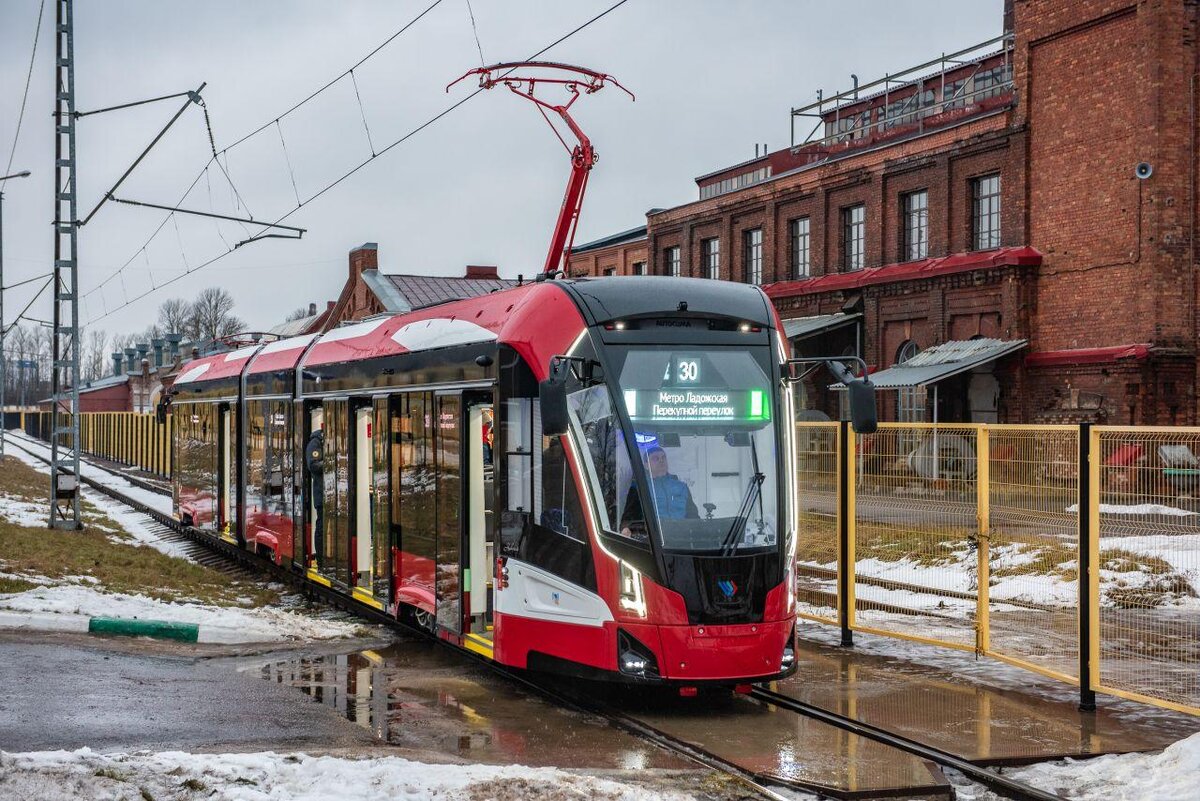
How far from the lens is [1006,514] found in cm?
1134

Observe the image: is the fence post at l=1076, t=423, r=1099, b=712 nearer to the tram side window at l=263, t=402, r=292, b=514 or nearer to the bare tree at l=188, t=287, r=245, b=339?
the tram side window at l=263, t=402, r=292, b=514

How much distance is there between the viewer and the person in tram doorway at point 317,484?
15672 millimetres

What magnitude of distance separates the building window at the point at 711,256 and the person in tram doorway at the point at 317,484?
30124 mm

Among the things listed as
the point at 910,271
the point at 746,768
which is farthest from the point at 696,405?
the point at 910,271

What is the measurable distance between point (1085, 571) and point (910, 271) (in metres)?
24.9

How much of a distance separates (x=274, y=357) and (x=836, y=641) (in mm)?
9238

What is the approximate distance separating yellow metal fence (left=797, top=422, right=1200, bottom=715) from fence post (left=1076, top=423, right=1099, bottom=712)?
0.04 ft

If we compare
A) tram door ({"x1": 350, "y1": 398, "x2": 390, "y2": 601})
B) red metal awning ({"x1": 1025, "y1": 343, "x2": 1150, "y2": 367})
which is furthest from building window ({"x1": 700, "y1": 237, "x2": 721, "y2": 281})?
tram door ({"x1": 350, "y1": 398, "x2": 390, "y2": 601})

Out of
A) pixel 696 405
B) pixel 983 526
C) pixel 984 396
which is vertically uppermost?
pixel 984 396

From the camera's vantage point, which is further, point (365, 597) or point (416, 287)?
point (416, 287)

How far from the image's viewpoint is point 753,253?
43.2 meters

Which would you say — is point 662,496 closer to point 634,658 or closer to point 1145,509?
point 634,658

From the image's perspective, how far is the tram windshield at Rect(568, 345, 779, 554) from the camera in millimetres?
9227

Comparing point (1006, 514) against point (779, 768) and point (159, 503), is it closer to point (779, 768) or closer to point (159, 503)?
point (779, 768)
